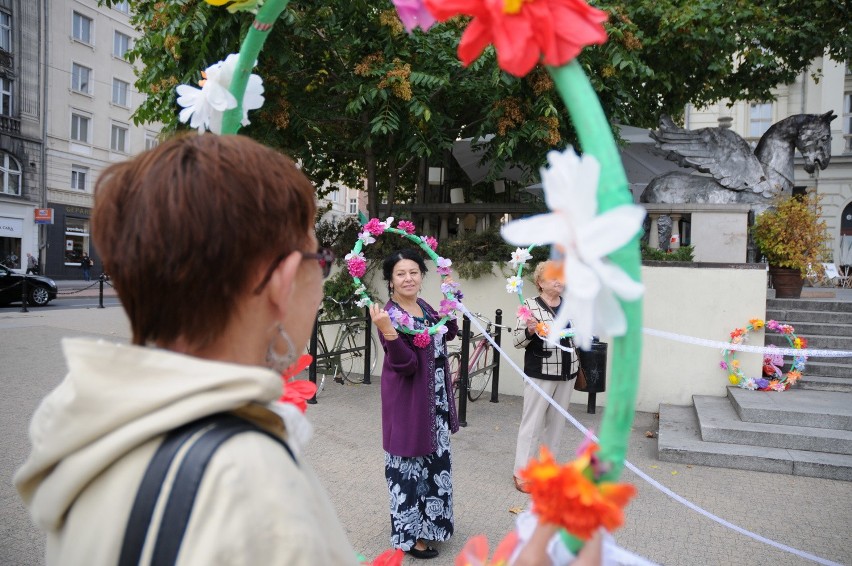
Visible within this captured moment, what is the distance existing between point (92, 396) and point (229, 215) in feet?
1.12

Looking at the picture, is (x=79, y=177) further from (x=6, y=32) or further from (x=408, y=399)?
(x=408, y=399)

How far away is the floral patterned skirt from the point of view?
12.9 ft

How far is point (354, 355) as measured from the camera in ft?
29.5

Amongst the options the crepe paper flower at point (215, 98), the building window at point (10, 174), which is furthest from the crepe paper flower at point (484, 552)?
the building window at point (10, 174)

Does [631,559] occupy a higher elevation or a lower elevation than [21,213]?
lower

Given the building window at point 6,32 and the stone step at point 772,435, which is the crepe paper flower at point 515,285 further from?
the building window at point 6,32

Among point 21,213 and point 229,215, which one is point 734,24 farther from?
point 21,213

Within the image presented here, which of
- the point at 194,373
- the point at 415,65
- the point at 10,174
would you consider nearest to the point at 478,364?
the point at 415,65

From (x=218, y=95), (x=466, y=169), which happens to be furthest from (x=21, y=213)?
(x=218, y=95)

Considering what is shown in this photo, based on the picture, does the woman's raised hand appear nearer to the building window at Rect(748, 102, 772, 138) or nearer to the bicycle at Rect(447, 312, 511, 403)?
the bicycle at Rect(447, 312, 511, 403)

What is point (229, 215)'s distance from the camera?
3.20ft

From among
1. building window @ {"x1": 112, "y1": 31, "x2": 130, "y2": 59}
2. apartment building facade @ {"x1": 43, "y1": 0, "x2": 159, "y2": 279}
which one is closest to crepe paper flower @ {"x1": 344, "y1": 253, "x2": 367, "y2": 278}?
apartment building facade @ {"x1": 43, "y1": 0, "x2": 159, "y2": 279}

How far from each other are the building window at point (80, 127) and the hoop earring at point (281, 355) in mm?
32302

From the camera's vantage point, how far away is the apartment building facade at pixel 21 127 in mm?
25562
